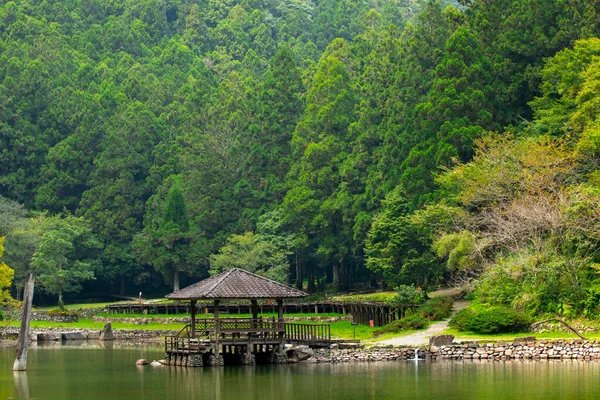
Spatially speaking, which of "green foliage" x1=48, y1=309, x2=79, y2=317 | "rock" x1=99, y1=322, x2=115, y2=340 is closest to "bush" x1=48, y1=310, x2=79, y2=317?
"green foliage" x1=48, y1=309, x2=79, y2=317

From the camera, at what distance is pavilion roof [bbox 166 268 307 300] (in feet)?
144

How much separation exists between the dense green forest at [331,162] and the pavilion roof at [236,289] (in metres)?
10.9

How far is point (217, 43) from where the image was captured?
148m

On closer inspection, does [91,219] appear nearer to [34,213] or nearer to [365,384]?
[34,213]

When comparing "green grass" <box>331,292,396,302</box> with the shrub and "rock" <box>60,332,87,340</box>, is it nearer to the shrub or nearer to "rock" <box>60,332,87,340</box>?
the shrub

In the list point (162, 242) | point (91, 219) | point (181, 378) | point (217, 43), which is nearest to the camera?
point (181, 378)

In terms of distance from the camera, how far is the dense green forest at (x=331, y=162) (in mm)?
52188

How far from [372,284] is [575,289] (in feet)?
101

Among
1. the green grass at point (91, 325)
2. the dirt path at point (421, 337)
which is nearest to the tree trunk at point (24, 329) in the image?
the dirt path at point (421, 337)

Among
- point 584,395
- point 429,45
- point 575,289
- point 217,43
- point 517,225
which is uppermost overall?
point 217,43

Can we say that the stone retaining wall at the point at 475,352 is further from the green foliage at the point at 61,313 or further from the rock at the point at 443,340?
the green foliage at the point at 61,313

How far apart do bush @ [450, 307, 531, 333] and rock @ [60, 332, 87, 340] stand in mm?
31247

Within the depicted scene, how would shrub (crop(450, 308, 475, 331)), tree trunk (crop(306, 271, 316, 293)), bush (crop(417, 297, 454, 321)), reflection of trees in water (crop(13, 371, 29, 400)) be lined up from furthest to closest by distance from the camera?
tree trunk (crop(306, 271, 316, 293)) < bush (crop(417, 297, 454, 321)) < shrub (crop(450, 308, 475, 331)) < reflection of trees in water (crop(13, 371, 29, 400))

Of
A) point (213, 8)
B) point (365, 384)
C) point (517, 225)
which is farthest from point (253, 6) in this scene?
point (365, 384)
